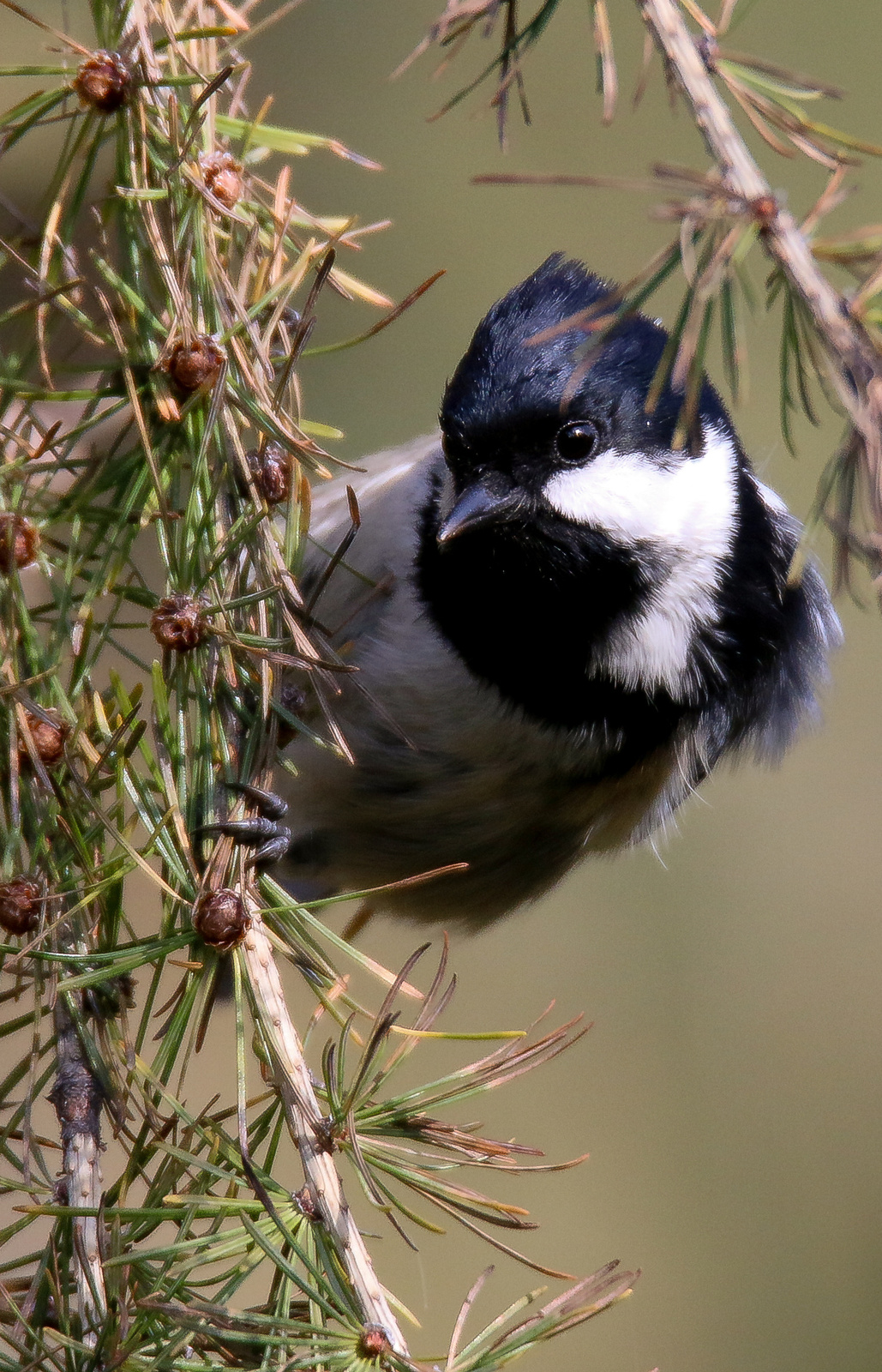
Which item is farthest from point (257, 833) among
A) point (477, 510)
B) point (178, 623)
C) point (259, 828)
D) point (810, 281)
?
point (477, 510)

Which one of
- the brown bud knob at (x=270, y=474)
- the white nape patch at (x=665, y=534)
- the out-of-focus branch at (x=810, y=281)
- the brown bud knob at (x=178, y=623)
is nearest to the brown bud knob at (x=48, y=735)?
the brown bud knob at (x=178, y=623)

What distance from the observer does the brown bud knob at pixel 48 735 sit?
2.30ft

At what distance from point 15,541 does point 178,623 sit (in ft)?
0.35

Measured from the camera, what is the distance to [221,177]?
0.77 metres

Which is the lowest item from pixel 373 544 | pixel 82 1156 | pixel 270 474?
pixel 82 1156

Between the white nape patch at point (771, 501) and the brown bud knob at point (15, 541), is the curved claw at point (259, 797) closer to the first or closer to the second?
the brown bud knob at point (15, 541)

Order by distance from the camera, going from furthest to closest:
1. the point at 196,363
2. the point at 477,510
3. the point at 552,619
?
the point at 552,619, the point at 477,510, the point at 196,363

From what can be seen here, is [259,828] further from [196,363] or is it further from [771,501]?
[771,501]

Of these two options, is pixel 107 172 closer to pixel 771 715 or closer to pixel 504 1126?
pixel 771 715

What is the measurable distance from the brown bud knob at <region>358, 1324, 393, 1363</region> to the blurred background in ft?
5.77

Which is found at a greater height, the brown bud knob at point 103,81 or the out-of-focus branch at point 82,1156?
the brown bud knob at point 103,81

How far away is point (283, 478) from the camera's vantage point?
77 cm

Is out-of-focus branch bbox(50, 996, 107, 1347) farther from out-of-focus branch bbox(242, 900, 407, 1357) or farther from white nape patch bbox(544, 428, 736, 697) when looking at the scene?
white nape patch bbox(544, 428, 736, 697)

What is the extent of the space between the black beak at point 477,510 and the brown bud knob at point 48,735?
0.48 m
